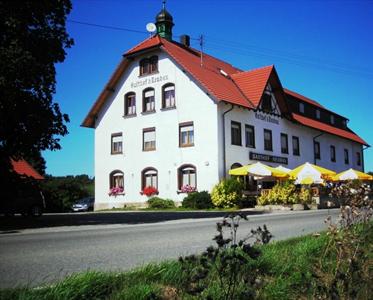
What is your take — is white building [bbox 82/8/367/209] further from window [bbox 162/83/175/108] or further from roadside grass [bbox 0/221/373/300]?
roadside grass [bbox 0/221/373/300]

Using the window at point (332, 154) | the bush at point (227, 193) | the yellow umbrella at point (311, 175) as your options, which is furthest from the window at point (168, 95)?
the window at point (332, 154)

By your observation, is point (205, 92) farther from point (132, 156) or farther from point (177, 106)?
point (132, 156)

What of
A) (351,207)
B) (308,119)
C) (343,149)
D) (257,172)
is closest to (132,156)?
(257,172)

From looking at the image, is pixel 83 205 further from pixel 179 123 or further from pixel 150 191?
pixel 179 123

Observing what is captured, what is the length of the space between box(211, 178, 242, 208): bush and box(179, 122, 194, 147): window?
13.8ft

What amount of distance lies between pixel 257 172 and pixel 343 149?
905 inches

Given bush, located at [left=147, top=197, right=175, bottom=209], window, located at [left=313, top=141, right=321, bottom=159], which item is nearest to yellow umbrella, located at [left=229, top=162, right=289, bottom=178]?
bush, located at [left=147, top=197, right=175, bottom=209]

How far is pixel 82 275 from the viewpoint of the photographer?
174 inches

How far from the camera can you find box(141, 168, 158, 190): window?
31641 mm

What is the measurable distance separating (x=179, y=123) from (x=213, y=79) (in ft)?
12.9

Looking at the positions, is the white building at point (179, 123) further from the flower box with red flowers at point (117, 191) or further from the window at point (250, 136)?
the flower box with red flowers at point (117, 191)

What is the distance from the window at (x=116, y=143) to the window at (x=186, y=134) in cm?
578

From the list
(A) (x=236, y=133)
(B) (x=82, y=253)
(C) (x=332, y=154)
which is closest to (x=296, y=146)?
(C) (x=332, y=154)

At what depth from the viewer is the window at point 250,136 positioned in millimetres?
31688
